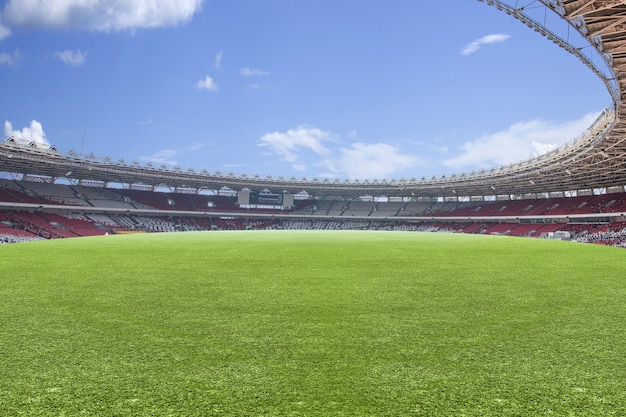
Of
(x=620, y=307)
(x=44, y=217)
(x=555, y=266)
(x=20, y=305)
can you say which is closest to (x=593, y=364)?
(x=620, y=307)

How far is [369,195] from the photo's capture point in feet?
304

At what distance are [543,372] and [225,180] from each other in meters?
72.6

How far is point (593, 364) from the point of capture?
466 centimetres

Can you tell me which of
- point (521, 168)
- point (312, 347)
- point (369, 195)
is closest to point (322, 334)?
point (312, 347)

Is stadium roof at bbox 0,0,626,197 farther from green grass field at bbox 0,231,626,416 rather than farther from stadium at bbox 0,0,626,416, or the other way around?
green grass field at bbox 0,231,626,416

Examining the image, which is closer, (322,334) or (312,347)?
(312,347)

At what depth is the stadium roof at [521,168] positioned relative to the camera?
1828 centimetres

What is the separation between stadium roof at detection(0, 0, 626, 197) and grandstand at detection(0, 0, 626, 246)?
0.32ft

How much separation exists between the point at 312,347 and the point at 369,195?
88.6m

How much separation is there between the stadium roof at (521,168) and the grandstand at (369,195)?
0.10 metres

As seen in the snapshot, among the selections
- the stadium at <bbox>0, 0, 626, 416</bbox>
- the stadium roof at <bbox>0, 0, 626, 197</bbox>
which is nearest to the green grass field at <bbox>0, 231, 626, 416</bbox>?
the stadium at <bbox>0, 0, 626, 416</bbox>

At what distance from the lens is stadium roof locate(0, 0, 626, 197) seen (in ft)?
60.0

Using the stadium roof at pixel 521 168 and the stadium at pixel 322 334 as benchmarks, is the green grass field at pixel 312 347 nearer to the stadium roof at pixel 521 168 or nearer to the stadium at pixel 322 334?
the stadium at pixel 322 334

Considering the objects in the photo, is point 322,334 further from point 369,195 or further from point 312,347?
point 369,195
